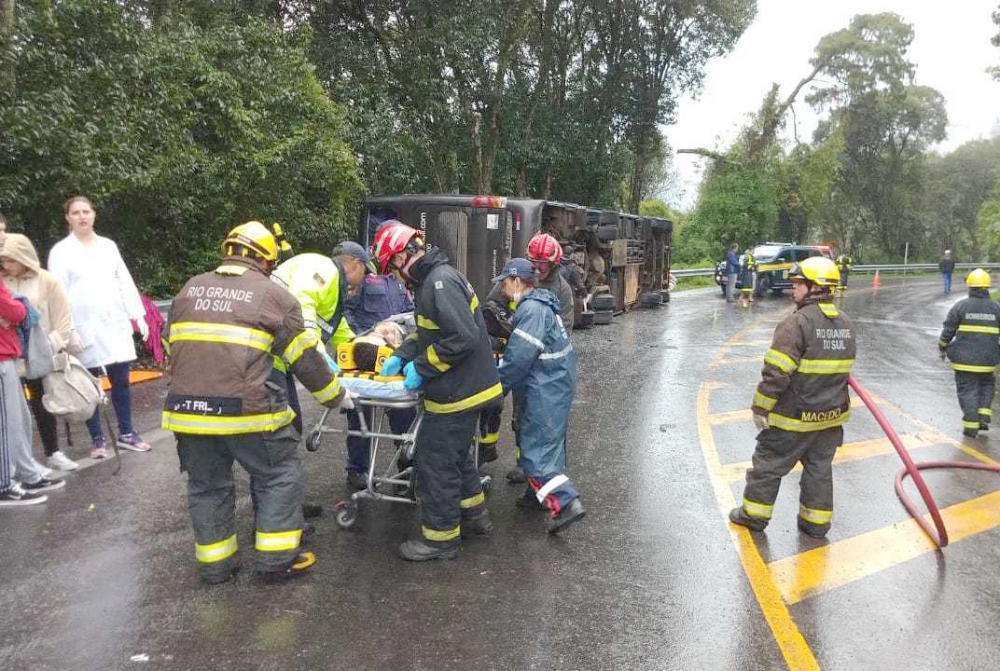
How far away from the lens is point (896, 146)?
2133 inches

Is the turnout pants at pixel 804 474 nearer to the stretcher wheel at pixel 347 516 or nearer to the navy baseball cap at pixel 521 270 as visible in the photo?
the navy baseball cap at pixel 521 270

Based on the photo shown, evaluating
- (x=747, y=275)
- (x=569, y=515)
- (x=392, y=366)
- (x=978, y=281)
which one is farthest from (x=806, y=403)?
(x=747, y=275)

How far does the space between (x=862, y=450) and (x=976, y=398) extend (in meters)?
1.73

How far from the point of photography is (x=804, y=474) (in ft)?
17.4

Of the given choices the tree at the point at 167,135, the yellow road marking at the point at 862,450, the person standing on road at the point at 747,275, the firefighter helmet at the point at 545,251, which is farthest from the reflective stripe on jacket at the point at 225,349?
the person standing on road at the point at 747,275

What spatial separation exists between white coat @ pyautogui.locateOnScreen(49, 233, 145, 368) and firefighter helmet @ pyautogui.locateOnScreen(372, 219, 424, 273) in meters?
2.96

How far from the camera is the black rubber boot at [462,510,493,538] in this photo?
5.07 metres

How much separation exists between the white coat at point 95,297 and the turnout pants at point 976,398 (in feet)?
26.0

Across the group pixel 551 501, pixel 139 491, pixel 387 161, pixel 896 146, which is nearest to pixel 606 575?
pixel 551 501

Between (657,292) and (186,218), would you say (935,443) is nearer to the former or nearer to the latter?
(186,218)

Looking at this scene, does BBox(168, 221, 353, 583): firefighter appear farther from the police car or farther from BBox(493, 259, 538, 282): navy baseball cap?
the police car

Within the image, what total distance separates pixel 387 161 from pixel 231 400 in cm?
1474

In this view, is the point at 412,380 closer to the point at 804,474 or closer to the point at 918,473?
the point at 804,474

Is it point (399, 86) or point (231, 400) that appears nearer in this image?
point (231, 400)
